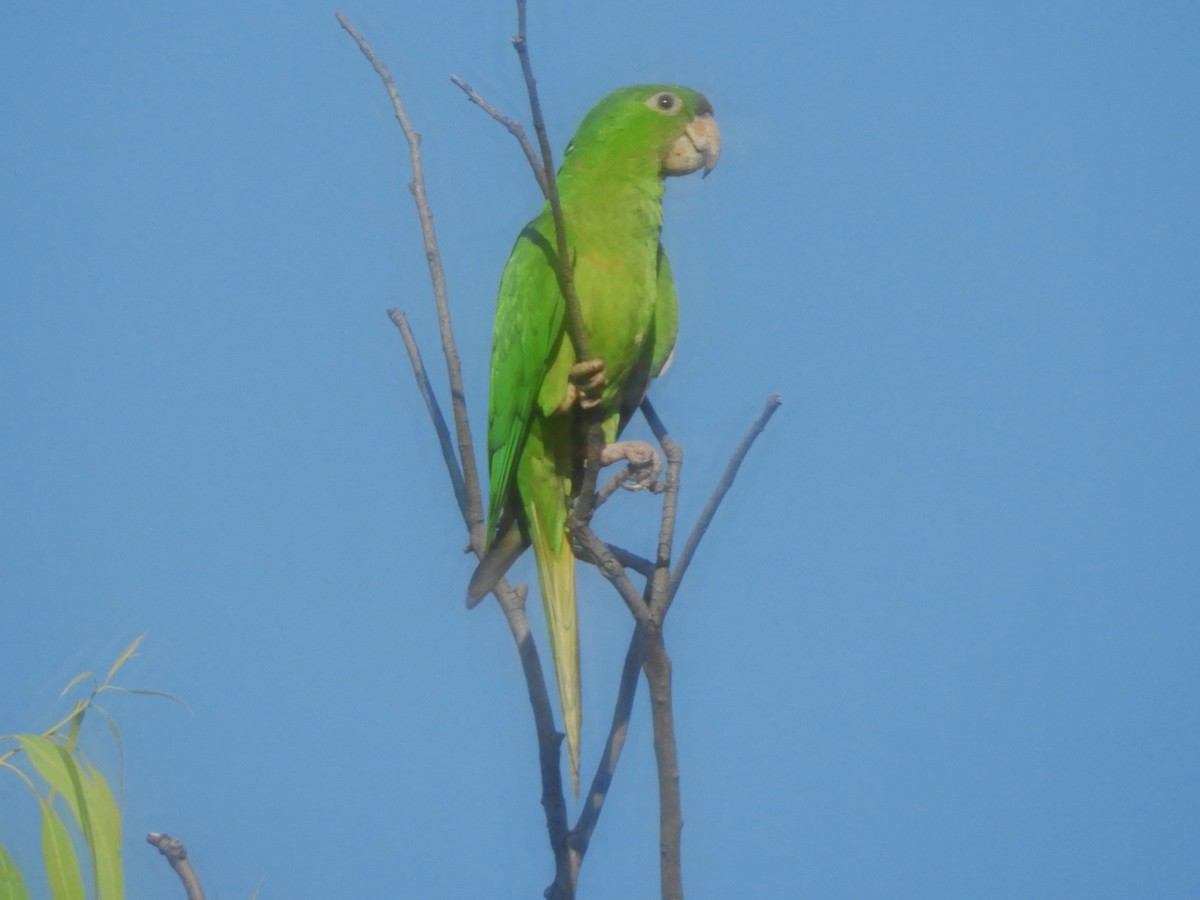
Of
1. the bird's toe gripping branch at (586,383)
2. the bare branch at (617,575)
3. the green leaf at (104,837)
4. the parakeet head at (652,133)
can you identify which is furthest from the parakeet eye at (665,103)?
the green leaf at (104,837)

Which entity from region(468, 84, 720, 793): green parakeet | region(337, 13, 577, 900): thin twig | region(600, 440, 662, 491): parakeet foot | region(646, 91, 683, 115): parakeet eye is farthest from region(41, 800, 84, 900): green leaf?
region(646, 91, 683, 115): parakeet eye

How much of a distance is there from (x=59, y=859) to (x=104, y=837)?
0.14 ft

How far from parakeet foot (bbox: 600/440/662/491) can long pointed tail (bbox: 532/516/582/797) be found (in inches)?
5.6

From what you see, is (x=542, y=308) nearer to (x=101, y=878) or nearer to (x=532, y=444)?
(x=532, y=444)

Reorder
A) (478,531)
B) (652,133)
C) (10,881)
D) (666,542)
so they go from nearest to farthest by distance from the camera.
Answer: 1. (10,881)
2. (666,542)
3. (478,531)
4. (652,133)

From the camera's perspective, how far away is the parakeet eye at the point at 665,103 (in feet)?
6.15

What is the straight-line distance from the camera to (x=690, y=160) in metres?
1.90

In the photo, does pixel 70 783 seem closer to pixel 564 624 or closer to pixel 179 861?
pixel 179 861

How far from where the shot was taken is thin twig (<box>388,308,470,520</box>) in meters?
1.48

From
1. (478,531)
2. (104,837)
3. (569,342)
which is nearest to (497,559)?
(478,531)

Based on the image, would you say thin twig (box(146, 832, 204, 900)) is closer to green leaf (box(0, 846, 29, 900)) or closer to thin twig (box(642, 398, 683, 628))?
green leaf (box(0, 846, 29, 900))

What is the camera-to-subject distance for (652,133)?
1.86 metres

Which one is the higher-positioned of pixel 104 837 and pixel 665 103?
pixel 665 103

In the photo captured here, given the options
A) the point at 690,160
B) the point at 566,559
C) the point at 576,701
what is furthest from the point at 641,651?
the point at 690,160
